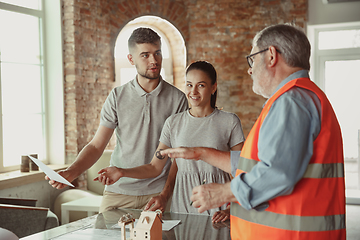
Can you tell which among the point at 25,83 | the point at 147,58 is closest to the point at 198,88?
the point at 147,58

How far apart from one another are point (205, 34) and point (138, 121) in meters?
3.85

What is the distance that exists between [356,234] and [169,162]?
10.5 ft

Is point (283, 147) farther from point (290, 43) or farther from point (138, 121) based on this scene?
point (138, 121)

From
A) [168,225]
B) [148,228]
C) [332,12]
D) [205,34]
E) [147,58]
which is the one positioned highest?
[332,12]

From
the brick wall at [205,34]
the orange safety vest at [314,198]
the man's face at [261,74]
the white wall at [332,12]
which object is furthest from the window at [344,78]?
the orange safety vest at [314,198]

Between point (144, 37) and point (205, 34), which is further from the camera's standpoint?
point (205, 34)

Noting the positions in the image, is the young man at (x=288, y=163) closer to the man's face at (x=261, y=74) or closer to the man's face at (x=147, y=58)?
the man's face at (x=261, y=74)

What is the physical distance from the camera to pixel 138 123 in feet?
7.95

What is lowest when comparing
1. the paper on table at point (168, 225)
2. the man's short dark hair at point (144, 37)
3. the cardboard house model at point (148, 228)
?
the paper on table at point (168, 225)

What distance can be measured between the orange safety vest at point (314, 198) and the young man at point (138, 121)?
124 centimetres

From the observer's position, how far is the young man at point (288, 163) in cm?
113

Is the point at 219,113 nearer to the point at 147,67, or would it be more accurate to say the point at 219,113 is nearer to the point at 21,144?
the point at 147,67

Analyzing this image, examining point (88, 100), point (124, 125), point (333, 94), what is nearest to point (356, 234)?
point (333, 94)

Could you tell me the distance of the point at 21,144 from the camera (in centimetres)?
482
